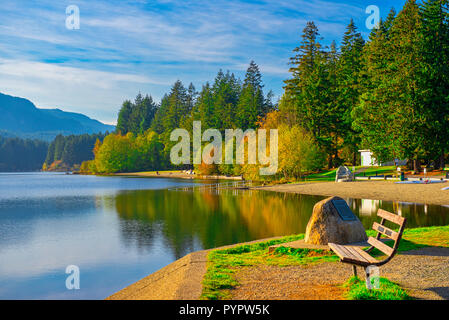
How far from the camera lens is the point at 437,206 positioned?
2566cm

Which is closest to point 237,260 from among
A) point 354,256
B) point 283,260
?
point 283,260

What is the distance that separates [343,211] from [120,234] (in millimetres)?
13728

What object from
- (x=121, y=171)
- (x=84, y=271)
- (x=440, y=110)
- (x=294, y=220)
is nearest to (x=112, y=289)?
(x=84, y=271)

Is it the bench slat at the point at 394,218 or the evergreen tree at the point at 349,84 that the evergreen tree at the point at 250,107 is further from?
the bench slat at the point at 394,218

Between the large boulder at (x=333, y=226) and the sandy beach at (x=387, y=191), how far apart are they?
18591 mm

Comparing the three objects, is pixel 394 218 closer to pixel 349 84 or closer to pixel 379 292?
pixel 379 292

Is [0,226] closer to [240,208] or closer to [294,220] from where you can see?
[240,208]

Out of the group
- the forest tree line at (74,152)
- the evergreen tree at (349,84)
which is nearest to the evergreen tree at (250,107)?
the evergreen tree at (349,84)

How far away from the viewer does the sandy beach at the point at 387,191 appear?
Result: 28812mm

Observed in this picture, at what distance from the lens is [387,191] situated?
110 ft

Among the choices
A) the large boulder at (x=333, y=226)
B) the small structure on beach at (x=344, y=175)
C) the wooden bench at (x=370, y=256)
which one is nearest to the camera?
the wooden bench at (x=370, y=256)

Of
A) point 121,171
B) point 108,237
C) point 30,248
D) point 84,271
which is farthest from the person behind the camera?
point 121,171

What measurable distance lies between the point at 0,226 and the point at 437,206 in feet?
93.3

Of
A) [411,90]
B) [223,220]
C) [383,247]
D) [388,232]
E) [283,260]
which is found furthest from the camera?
[411,90]
